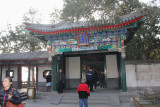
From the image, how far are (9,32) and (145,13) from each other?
2160 cm

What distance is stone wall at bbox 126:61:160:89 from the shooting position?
916cm

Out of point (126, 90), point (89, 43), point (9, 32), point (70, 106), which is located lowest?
point (70, 106)

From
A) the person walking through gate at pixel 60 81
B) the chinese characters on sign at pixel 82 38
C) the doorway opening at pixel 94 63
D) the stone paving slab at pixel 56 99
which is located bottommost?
the stone paving slab at pixel 56 99

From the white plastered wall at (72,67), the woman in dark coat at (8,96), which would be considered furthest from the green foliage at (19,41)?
the woman in dark coat at (8,96)

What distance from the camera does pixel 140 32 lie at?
1398cm

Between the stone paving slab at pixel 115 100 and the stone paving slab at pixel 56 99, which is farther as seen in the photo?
the stone paving slab at pixel 56 99

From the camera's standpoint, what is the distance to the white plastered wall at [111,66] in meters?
12.0

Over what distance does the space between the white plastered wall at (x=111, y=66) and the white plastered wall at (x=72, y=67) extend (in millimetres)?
2396

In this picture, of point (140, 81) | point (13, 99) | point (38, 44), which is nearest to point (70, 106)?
point (140, 81)

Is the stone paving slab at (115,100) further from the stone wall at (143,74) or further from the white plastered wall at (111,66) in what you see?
the white plastered wall at (111,66)

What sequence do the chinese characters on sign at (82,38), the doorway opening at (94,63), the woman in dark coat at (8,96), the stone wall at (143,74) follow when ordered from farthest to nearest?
the doorway opening at (94,63)
the chinese characters on sign at (82,38)
the stone wall at (143,74)
the woman in dark coat at (8,96)

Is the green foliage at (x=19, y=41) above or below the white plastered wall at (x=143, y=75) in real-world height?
above

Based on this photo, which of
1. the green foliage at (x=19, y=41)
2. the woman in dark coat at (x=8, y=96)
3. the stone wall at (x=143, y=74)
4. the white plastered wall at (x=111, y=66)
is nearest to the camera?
the woman in dark coat at (x=8, y=96)

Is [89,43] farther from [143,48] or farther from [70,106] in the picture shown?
[143,48]
